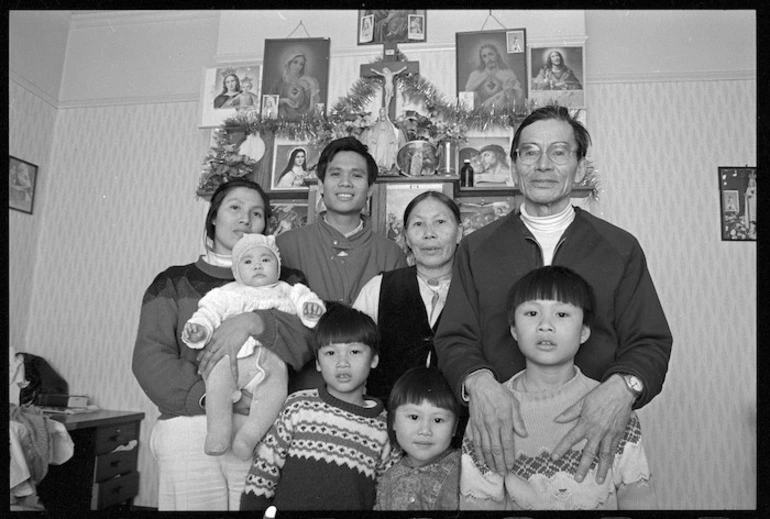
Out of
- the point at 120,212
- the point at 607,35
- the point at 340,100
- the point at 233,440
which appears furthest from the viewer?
the point at 340,100

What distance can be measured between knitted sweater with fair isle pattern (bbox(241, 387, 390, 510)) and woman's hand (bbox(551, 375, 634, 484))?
456 millimetres

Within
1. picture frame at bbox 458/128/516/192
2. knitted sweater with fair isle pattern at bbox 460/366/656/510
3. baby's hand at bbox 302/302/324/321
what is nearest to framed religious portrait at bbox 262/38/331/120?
picture frame at bbox 458/128/516/192

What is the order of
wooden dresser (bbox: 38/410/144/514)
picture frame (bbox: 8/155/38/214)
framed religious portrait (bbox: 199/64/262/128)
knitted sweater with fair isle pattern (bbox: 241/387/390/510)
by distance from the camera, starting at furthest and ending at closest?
framed religious portrait (bbox: 199/64/262/128) < picture frame (bbox: 8/155/38/214) < wooden dresser (bbox: 38/410/144/514) < knitted sweater with fair isle pattern (bbox: 241/387/390/510)

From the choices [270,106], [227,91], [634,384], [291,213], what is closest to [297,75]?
[270,106]

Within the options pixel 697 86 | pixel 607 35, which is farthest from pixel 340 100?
pixel 697 86

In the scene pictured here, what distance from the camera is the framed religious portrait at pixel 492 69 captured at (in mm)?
2643

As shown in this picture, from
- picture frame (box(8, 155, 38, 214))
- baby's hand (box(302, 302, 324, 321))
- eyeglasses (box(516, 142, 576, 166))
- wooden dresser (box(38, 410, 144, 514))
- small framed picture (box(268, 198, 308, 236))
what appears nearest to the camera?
eyeglasses (box(516, 142, 576, 166))

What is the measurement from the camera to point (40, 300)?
Result: 2.17 meters

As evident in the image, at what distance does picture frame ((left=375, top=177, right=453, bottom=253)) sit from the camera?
271cm

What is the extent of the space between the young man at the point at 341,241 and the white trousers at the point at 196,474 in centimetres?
53

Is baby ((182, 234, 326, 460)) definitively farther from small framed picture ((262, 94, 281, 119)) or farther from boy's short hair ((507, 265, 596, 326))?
small framed picture ((262, 94, 281, 119))

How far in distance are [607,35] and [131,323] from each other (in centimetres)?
213

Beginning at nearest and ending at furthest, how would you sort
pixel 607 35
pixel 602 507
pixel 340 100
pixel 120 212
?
1. pixel 602 507
2. pixel 120 212
3. pixel 607 35
4. pixel 340 100

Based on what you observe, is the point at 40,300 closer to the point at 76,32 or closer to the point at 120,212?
the point at 120,212
